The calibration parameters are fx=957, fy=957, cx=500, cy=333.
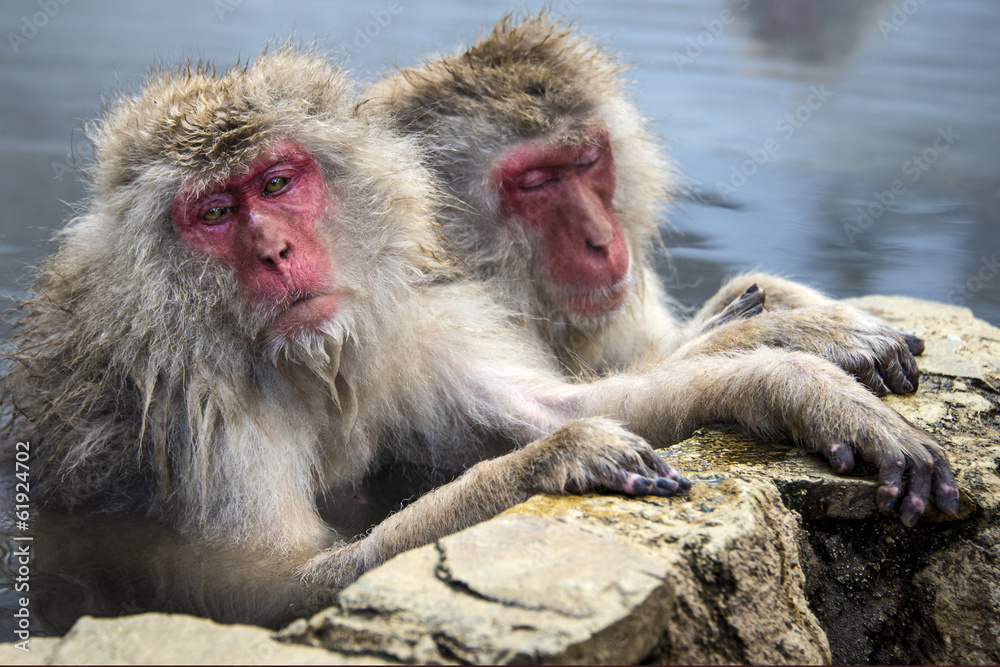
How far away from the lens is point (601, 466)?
2646mm

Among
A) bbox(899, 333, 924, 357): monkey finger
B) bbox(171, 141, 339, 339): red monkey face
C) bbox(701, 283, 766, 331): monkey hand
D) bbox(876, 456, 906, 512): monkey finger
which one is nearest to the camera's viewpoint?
bbox(876, 456, 906, 512): monkey finger

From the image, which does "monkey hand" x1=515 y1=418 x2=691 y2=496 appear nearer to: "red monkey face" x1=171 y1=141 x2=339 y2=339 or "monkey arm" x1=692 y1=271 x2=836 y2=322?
"red monkey face" x1=171 y1=141 x2=339 y2=339

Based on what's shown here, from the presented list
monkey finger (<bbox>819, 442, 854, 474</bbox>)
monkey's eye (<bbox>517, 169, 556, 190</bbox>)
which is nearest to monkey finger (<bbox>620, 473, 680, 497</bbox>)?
monkey finger (<bbox>819, 442, 854, 474</bbox>)

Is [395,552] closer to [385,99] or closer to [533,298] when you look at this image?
[533,298]

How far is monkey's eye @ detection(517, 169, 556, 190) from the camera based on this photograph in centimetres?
420

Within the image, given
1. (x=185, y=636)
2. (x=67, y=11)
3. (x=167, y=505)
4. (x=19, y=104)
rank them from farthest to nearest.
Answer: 1. (x=67, y=11)
2. (x=19, y=104)
3. (x=167, y=505)
4. (x=185, y=636)

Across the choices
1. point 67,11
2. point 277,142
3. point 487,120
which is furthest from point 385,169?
point 67,11

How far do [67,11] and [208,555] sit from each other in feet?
32.8

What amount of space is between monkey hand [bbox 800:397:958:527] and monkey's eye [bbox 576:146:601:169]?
5.97ft

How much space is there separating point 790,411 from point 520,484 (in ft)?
2.97

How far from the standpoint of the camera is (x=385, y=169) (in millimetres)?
3523

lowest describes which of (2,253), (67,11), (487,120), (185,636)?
(185,636)

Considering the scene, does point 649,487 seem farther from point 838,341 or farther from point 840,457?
point 838,341

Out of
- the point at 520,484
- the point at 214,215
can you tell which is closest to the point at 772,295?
the point at 520,484
